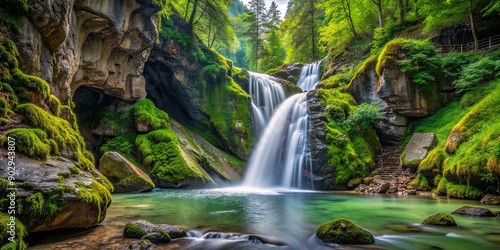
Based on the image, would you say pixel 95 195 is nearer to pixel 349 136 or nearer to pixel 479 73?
pixel 349 136

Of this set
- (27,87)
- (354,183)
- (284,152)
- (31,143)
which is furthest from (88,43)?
(354,183)

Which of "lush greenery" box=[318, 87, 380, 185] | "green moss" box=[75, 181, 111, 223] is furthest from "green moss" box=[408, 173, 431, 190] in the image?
"green moss" box=[75, 181, 111, 223]

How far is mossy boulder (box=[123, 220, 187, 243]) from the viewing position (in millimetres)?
5051

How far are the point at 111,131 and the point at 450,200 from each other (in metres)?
17.0

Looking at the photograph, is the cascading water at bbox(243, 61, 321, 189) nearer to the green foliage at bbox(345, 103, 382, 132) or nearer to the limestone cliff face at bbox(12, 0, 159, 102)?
the green foliage at bbox(345, 103, 382, 132)

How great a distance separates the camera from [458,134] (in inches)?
452

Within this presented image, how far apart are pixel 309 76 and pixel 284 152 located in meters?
13.7

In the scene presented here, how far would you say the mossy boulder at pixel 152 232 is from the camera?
505 cm

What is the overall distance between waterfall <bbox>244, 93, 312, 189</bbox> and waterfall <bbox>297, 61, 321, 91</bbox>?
806cm

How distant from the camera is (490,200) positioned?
29.3 feet

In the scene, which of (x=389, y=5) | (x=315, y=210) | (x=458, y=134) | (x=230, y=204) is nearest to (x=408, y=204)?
(x=315, y=210)

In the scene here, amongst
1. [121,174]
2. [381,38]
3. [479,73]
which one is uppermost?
Result: [381,38]

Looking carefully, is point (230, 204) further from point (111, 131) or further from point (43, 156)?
point (111, 131)

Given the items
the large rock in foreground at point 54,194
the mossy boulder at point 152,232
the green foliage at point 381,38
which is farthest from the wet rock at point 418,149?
the large rock in foreground at point 54,194
